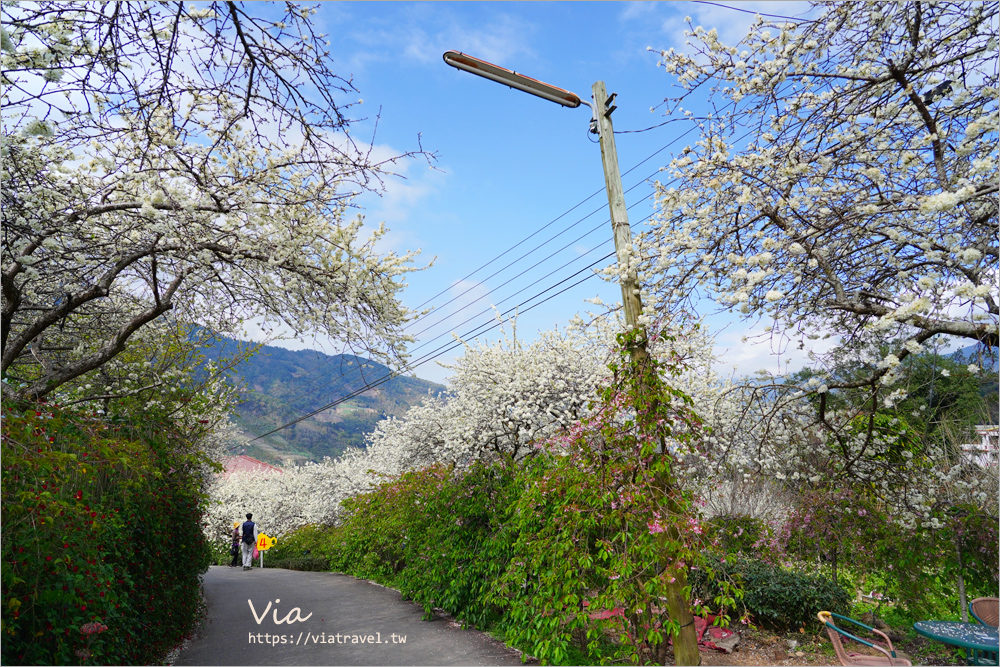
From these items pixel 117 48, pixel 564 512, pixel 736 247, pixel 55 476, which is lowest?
pixel 564 512

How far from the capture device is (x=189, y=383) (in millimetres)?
8109

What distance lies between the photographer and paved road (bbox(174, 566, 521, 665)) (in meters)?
5.78

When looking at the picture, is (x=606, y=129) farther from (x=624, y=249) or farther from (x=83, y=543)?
(x=83, y=543)

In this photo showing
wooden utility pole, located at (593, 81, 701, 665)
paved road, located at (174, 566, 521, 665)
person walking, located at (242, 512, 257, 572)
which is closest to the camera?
wooden utility pole, located at (593, 81, 701, 665)

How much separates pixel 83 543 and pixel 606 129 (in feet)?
16.6

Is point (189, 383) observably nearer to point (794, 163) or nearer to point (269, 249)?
point (269, 249)

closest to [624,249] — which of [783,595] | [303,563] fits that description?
[783,595]

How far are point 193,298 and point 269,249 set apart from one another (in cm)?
163

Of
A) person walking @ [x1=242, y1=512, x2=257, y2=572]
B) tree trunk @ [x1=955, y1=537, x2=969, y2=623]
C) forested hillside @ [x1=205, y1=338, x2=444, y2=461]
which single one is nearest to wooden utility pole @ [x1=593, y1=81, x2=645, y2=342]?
tree trunk @ [x1=955, y1=537, x2=969, y2=623]

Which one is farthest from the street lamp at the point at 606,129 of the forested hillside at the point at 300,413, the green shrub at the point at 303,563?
the forested hillside at the point at 300,413

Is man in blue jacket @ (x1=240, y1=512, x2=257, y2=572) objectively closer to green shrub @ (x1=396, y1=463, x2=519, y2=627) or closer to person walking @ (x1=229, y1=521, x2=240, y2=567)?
person walking @ (x1=229, y1=521, x2=240, y2=567)

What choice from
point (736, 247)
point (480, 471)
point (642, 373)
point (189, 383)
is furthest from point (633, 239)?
point (189, 383)

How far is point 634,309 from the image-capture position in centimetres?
459

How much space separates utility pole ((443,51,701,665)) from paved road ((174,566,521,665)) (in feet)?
7.26
